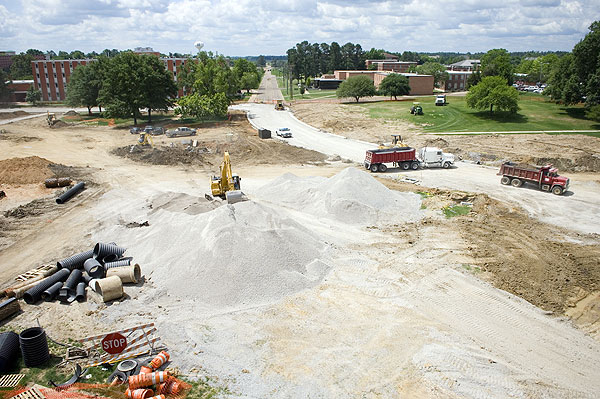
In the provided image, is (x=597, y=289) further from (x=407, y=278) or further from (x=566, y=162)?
(x=566, y=162)

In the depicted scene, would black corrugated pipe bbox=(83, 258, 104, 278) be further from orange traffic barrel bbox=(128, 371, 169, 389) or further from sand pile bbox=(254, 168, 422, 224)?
sand pile bbox=(254, 168, 422, 224)

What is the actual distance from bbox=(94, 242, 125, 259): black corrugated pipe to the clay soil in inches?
1272

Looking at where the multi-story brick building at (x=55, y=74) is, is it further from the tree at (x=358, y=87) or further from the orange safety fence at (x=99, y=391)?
the orange safety fence at (x=99, y=391)

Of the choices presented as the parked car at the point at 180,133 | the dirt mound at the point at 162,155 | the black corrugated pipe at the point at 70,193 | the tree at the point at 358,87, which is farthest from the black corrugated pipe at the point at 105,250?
the tree at the point at 358,87

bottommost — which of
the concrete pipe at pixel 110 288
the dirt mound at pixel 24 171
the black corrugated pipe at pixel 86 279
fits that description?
the black corrugated pipe at pixel 86 279

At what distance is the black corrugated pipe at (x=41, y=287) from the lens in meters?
16.2

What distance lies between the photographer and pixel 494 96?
53969 millimetres

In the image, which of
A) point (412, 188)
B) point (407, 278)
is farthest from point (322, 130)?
point (407, 278)

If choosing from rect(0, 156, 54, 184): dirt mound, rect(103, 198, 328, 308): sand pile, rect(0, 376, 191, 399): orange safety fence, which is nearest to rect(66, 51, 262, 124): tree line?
rect(0, 156, 54, 184): dirt mound

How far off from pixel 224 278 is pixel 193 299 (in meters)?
1.45

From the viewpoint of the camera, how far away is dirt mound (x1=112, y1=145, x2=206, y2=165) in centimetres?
3925

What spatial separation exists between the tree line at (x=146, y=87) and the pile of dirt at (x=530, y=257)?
45061mm

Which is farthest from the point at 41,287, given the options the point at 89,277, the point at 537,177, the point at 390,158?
the point at 537,177

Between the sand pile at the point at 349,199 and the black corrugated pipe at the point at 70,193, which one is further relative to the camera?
the black corrugated pipe at the point at 70,193
